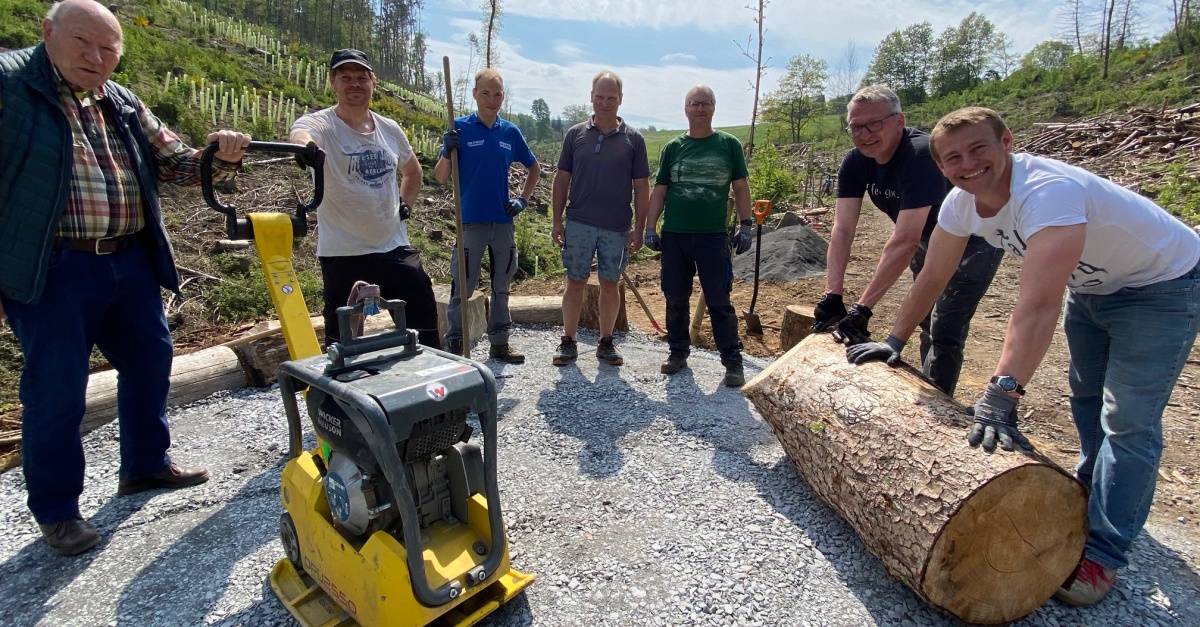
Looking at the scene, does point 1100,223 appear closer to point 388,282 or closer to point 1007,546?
point 1007,546

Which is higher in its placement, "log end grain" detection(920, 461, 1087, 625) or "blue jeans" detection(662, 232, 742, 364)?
"blue jeans" detection(662, 232, 742, 364)

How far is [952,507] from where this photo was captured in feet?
6.60

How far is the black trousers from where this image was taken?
3.35 meters

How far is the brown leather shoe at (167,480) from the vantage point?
2838 mm

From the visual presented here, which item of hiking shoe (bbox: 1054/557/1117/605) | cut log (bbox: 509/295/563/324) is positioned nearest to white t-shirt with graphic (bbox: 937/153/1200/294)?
hiking shoe (bbox: 1054/557/1117/605)

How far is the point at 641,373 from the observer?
15.4 ft

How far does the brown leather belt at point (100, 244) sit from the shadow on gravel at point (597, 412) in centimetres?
228

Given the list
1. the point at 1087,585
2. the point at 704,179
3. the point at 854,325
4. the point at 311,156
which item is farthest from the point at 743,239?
the point at 311,156

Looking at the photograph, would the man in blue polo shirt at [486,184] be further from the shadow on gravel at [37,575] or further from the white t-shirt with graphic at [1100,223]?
the white t-shirt with graphic at [1100,223]

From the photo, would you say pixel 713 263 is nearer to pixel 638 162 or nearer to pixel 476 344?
pixel 638 162

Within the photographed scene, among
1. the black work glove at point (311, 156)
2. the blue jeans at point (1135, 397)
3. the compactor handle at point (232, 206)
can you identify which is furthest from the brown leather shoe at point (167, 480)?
the blue jeans at point (1135, 397)

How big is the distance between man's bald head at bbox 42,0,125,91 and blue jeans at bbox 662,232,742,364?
3301 mm

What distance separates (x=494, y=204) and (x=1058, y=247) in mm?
3439

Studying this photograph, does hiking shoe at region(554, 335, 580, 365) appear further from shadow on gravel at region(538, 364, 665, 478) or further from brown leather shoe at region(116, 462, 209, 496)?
brown leather shoe at region(116, 462, 209, 496)
